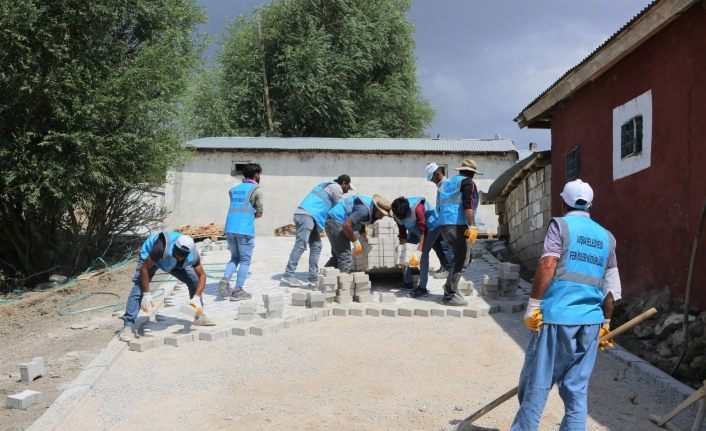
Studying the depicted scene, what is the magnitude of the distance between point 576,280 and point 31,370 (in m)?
4.70

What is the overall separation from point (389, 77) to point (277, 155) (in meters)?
11.4

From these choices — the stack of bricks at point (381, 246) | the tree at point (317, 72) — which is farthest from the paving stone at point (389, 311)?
the tree at point (317, 72)

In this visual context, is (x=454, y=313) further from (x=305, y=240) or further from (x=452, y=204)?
(x=305, y=240)

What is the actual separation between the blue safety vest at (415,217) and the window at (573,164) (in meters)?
2.56

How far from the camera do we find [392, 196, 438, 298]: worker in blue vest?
26.3 feet

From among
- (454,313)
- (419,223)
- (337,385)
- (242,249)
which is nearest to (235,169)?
(242,249)

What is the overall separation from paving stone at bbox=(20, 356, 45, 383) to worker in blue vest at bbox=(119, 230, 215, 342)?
2.69 feet

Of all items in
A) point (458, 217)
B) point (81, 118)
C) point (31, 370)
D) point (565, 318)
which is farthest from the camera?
point (81, 118)

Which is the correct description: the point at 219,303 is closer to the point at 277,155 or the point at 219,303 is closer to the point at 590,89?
the point at 590,89

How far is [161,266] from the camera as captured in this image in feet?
19.8

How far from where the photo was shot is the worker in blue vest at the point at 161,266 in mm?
5884

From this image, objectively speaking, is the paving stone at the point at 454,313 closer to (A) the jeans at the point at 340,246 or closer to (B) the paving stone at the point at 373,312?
(B) the paving stone at the point at 373,312

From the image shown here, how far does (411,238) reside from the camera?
8633 millimetres

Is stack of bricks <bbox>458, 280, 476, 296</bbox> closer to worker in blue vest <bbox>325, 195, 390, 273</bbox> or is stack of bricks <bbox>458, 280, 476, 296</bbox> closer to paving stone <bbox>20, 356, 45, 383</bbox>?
worker in blue vest <bbox>325, 195, 390, 273</bbox>
